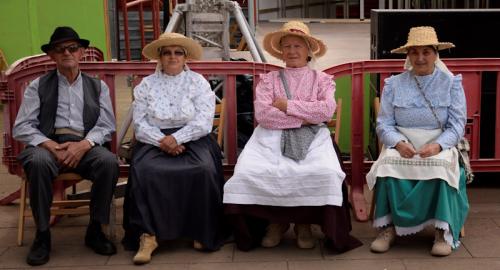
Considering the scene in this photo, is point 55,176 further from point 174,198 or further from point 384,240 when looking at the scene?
point 384,240

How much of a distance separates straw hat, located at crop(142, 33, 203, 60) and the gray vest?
387 millimetres

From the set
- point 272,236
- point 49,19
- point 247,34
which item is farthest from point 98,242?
point 49,19

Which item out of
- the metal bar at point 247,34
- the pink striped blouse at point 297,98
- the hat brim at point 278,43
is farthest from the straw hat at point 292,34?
the metal bar at point 247,34

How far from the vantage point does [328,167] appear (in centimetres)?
417

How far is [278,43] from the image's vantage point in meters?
4.68

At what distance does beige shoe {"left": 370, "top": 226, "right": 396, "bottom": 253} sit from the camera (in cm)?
426

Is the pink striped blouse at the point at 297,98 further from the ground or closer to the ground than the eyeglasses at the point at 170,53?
closer to the ground

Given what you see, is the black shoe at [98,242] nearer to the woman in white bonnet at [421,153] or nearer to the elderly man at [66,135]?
the elderly man at [66,135]

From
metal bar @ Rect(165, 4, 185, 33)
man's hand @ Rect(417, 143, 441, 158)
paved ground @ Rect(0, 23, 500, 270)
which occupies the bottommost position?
paved ground @ Rect(0, 23, 500, 270)

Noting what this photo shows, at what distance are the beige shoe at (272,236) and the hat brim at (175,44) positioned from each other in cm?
116

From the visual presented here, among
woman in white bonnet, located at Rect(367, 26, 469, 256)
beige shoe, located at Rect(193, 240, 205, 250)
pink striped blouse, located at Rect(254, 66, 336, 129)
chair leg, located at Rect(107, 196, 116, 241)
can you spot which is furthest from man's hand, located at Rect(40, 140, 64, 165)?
woman in white bonnet, located at Rect(367, 26, 469, 256)

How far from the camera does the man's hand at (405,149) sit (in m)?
4.23

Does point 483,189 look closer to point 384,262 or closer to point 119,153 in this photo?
point 384,262

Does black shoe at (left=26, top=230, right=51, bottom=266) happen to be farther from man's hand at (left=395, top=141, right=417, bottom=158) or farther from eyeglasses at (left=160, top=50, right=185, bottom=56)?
man's hand at (left=395, top=141, right=417, bottom=158)
